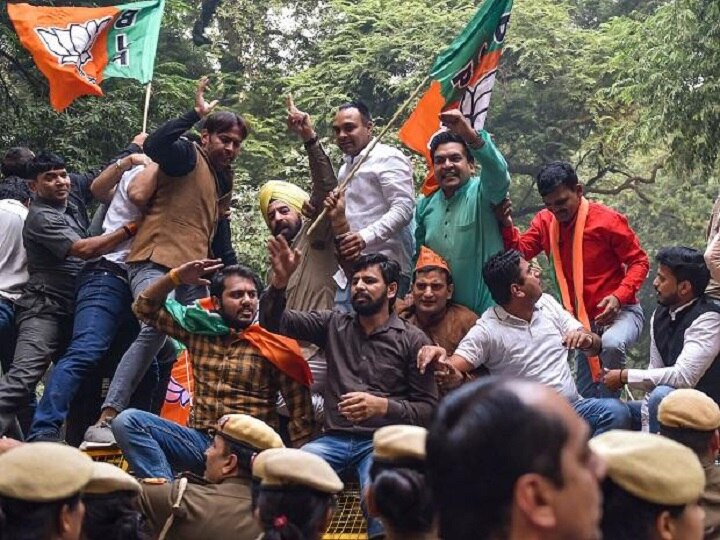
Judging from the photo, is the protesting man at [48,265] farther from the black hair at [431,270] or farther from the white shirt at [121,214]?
the black hair at [431,270]

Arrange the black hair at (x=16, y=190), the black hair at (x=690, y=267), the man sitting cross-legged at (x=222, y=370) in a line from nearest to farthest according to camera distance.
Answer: the man sitting cross-legged at (x=222, y=370)
the black hair at (x=690, y=267)
the black hair at (x=16, y=190)

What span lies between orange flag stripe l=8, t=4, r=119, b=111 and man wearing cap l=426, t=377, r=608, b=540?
6.08 metres

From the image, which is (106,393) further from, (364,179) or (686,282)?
(686,282)

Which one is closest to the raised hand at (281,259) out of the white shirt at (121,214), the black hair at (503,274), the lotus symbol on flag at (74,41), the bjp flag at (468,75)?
the black hair at (503,274)

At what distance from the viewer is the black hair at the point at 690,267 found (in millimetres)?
5664

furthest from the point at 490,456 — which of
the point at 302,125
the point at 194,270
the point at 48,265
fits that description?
the point at 48,265

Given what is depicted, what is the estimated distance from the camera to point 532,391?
5.56 feet

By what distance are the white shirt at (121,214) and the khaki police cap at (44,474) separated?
331cm

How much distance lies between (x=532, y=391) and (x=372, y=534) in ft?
9.74

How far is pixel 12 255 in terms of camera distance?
6422 millimetres

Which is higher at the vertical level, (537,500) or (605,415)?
(537,500)

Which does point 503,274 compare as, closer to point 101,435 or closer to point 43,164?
point 101,435

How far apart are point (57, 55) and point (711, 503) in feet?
17.5

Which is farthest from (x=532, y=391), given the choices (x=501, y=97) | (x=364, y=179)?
(x=501, y=97)
